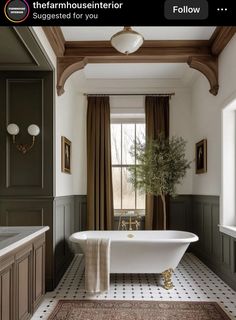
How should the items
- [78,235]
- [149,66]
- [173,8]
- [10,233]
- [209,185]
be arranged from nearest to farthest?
[173,8] < [10,233] < [78,235] < [209,185] < [149,66]

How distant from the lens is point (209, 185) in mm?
4555

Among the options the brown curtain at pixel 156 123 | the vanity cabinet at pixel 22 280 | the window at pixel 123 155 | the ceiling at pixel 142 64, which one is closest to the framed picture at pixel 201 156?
the brown curtain at pixel 156 123

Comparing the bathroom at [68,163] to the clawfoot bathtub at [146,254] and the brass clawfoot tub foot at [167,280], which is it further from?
the clawfoot bathtub at [146,254]

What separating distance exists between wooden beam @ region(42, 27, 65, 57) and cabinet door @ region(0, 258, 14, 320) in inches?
93.9

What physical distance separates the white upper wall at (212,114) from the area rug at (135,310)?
5.01 ft

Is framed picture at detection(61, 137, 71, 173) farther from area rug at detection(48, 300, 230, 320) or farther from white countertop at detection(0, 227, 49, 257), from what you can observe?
area rug at detection(48, 300, 230, 320)

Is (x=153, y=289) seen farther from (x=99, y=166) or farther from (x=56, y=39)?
(x=56, y=39)

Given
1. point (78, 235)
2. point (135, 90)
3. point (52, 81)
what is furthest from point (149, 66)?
point (78, 235)

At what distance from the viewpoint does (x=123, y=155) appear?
5.80 metres

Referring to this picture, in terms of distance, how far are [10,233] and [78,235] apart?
155cm

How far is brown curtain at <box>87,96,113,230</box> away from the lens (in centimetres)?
541

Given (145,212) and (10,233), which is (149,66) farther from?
(10,233)

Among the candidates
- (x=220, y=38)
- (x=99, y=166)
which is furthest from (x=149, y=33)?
(x=99, y=166)

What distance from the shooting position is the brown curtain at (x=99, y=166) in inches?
213
